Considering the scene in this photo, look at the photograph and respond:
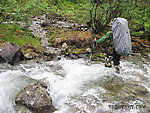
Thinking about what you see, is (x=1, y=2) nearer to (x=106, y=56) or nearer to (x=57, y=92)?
(x=57, y=92)

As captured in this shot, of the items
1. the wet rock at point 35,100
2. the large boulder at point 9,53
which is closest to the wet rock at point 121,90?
the wet rock at point 35,100

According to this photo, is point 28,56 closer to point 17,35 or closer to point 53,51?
point 53,51

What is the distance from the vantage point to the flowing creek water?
562 cm

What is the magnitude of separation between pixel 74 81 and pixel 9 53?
331 cm

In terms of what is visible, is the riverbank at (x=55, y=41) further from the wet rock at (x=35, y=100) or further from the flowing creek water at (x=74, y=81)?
the wet rock at (x=35, y=100)

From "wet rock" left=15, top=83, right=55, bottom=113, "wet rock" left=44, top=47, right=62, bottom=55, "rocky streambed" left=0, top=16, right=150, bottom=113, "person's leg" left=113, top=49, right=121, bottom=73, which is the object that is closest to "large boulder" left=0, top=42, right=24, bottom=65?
"rocky streambed" left=0, top=16, right=150, bottom=113

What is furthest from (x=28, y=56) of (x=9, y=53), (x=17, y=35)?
(x=17, y=35)

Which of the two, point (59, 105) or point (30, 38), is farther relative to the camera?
point (30, 38)

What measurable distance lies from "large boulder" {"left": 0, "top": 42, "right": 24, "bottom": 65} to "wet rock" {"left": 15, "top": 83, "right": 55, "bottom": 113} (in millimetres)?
2905

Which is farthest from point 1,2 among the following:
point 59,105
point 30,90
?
point 59,105

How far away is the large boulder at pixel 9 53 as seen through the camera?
24.8 ft

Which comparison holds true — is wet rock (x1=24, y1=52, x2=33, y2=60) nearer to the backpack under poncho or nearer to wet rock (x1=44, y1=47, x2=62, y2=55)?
wet rock (x1=44, y1=47, x2=62, y2=55)

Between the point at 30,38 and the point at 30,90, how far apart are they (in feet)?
17.3

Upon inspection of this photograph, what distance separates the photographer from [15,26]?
1027 centimetres
